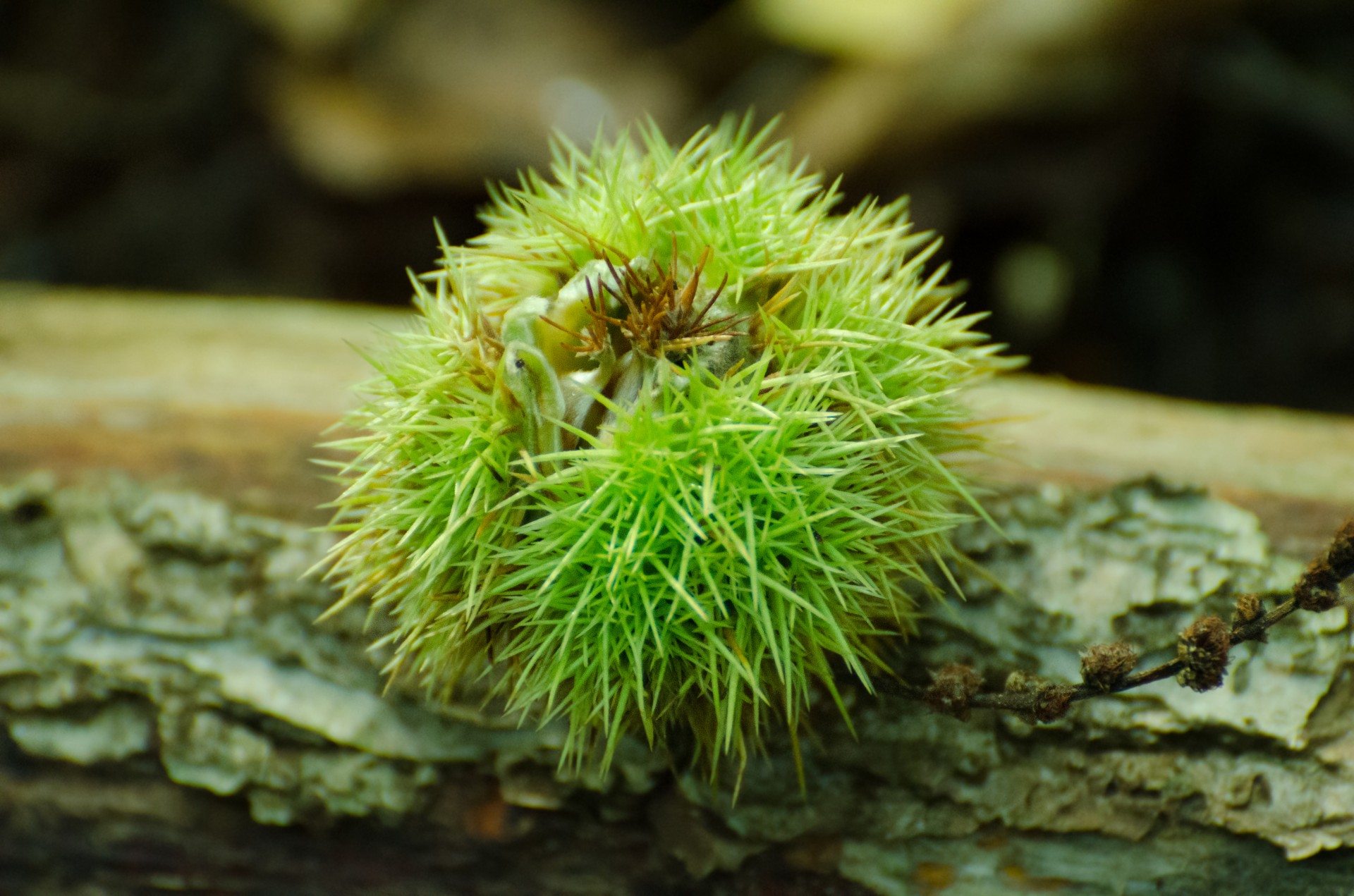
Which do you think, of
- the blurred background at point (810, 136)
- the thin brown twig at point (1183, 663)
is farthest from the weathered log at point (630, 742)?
the blurred background at point (810, 136)

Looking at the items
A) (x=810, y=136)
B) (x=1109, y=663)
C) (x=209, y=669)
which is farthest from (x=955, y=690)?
(x=810, y=136)

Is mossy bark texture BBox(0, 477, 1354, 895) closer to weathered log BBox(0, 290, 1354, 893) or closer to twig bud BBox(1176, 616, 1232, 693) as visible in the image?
weathered log BBox(0, 290, 1354, 893)

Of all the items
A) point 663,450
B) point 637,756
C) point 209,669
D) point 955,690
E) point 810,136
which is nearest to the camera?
point 663,450

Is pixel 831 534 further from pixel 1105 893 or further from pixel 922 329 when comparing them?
pixel 1105 893

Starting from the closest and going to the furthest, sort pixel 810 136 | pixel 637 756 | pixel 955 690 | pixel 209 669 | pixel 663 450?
1. pixel 663 450
2. pixel 955 690
3. pixel 637 756
4. pixel 209 669
5. pixel 810 136

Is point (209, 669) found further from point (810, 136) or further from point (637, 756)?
point (810, 136)

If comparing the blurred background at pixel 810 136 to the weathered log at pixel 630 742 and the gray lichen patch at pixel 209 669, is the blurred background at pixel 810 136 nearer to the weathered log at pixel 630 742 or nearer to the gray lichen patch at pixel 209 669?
the weathered log at pixel 630 742
